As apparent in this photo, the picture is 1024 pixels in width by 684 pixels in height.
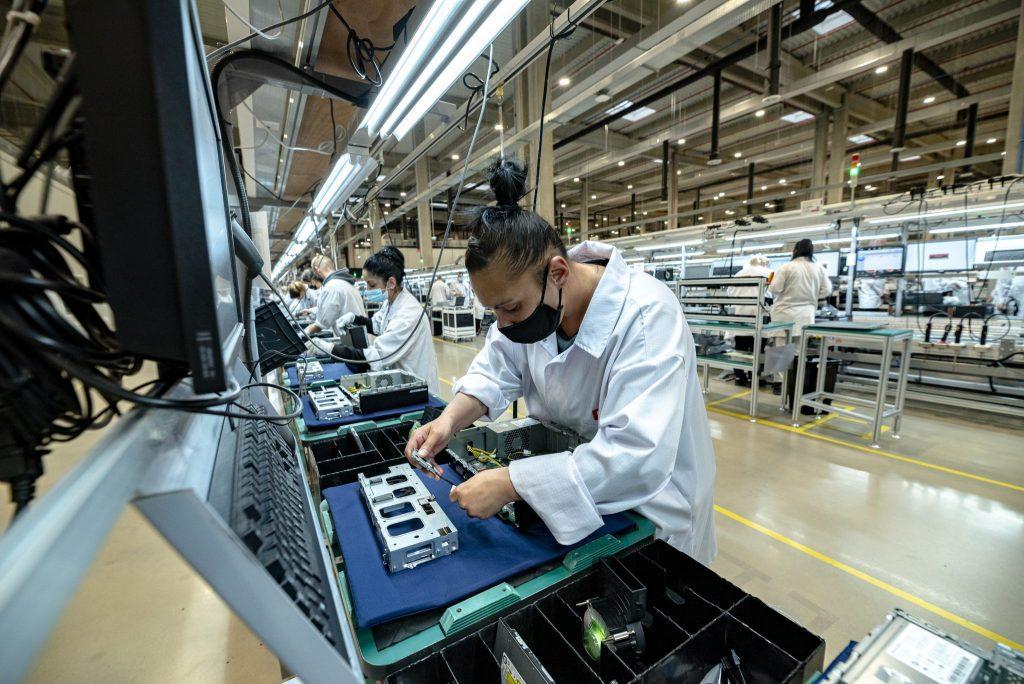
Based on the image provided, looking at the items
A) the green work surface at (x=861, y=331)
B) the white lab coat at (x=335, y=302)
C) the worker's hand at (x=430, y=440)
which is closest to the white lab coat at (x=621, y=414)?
the worker's hand at (x=430, y=440)

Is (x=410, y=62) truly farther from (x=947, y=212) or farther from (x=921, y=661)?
(x=947, y=212)

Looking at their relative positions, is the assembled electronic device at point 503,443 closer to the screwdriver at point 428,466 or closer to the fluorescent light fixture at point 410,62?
the screwdriver at point 428,466

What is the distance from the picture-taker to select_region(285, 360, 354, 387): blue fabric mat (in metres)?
2.47

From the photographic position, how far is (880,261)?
209 inches

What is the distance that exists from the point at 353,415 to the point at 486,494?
959 mm

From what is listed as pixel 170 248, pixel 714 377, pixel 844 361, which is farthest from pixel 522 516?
pixel 714 377

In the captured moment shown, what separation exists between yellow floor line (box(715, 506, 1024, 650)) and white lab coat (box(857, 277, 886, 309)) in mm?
5161

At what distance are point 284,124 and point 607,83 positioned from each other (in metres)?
2.23

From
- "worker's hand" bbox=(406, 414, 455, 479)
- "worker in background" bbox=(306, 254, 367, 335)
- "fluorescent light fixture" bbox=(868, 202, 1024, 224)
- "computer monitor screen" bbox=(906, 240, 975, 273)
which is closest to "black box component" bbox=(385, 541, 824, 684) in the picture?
"worker's hand" bbox=(406, 414, 455, 479)

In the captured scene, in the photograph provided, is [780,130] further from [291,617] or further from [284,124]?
[291,617]

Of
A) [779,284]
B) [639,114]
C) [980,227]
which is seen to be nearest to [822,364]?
[779,284]

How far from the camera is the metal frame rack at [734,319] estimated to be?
3803 mm

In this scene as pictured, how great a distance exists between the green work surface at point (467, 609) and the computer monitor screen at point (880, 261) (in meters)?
6.43

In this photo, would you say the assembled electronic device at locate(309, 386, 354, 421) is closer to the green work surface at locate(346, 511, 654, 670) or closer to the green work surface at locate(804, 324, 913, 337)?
the green work surface at locate(346, 511, 654, 670)
